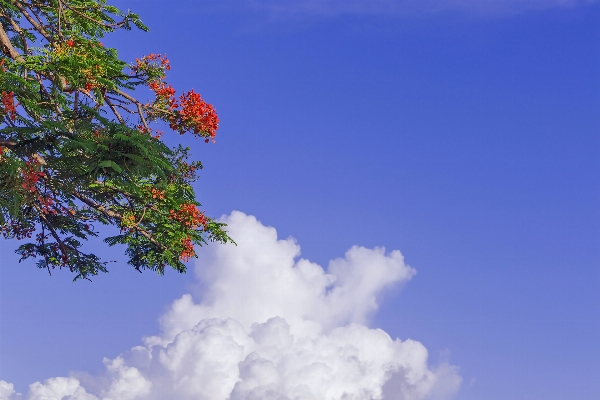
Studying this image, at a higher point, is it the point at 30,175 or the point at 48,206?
the point at 48,206

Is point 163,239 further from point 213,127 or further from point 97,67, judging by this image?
point 97,67

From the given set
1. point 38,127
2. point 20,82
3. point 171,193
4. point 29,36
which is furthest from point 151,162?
point 29,36

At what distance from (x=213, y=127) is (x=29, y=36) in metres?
6.47

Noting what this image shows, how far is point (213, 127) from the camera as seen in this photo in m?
16.5

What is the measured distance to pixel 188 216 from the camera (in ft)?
59.1

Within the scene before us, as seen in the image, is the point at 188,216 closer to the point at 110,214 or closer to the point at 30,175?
the point at 110,214

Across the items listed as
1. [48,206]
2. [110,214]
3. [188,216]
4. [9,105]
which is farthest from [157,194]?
[9,105]

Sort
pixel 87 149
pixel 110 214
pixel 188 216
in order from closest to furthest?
1. pixel 87 149
2. pixel 188 216
3. pixel 110 214

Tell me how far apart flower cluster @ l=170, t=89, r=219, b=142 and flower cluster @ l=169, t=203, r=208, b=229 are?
231 cm

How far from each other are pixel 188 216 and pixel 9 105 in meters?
5.86

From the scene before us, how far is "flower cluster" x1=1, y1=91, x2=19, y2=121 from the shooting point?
13320 millimetres

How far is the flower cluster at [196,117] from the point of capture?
16.4m

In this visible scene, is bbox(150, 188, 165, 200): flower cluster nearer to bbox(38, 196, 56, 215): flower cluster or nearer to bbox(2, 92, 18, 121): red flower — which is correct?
bbox(38, 196, 56, 215): flower cluster

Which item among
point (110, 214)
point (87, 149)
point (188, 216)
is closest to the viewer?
point (87, 149)
